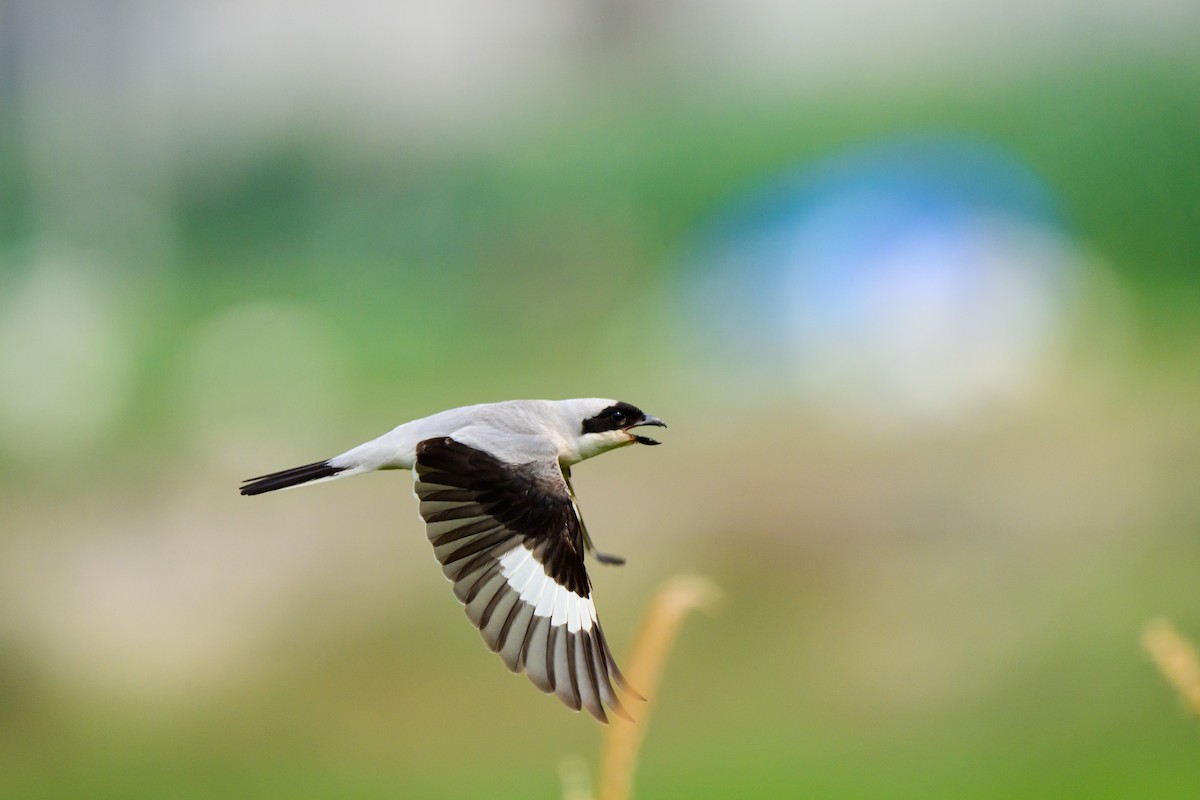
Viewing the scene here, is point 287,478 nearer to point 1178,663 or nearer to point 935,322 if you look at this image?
point 1178,663

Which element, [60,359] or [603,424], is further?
[60,359]

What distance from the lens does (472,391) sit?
7.48m

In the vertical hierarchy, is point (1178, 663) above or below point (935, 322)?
above

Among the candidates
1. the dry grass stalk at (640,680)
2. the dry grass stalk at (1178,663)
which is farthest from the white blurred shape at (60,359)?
the dry grass stalk at (1178,663)

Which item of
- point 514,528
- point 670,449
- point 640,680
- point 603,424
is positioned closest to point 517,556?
point 514,528

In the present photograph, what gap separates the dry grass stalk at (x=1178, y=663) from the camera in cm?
68

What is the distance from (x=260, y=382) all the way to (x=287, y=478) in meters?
6.37

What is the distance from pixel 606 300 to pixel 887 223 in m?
1.64

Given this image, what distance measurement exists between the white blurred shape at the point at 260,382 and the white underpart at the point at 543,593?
5.81 metres

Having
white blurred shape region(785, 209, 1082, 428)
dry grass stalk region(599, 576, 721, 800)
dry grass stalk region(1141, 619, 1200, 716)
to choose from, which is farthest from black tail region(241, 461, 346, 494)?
white blurred shape region(785, 209, 1082, 428)

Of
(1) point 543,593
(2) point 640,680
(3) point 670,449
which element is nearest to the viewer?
(2) point 640,680

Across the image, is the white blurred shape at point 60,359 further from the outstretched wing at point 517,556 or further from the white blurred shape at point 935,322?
the outstretched wing at point 517,556

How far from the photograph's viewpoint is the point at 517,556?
3.97 ft

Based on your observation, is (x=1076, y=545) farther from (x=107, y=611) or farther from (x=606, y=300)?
(x=107, y=611)
